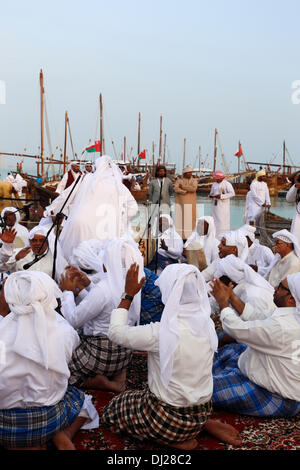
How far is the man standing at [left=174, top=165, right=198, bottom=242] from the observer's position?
25.8 feet

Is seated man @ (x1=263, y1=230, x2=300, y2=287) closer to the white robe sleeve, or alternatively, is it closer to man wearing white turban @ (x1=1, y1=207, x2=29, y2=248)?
the white robe sleeve

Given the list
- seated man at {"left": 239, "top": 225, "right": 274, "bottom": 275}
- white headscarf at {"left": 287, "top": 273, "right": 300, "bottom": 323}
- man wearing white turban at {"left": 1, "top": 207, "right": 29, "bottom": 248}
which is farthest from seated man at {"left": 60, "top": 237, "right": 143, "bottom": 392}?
seated man at {"left": 239, "top": 225, "right": 274, "bottom": 275}

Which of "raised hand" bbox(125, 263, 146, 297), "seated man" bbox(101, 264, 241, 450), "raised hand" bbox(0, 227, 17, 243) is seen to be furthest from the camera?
"raised hand" bbox(0, 227, 17, 243)

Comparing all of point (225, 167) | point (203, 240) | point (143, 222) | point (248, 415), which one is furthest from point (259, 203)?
point (225, 167)

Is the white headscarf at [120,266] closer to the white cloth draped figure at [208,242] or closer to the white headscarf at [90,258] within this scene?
the white headscarf at [90,258]

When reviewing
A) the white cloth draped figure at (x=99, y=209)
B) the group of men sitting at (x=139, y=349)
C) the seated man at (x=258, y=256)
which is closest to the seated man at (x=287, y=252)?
the seated man at (x=258, y=256)

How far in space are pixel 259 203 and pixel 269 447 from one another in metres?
7.52

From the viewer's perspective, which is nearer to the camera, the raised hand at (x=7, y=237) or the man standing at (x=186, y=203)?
the raised hand at (x=7, y=237)

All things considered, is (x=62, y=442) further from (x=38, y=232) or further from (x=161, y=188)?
(x=161, y=188)

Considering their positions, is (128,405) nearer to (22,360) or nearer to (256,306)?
(22,360)

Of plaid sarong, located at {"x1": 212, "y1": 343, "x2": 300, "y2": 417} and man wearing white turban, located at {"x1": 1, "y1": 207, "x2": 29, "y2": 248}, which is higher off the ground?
man wearing white turban, located at {"x1": 1, "y1": 207, "x2": 29, "y2": 248}

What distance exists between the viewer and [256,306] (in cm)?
308

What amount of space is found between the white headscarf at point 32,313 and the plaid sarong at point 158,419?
0.46 meters

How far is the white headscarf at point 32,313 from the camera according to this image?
2033mm
